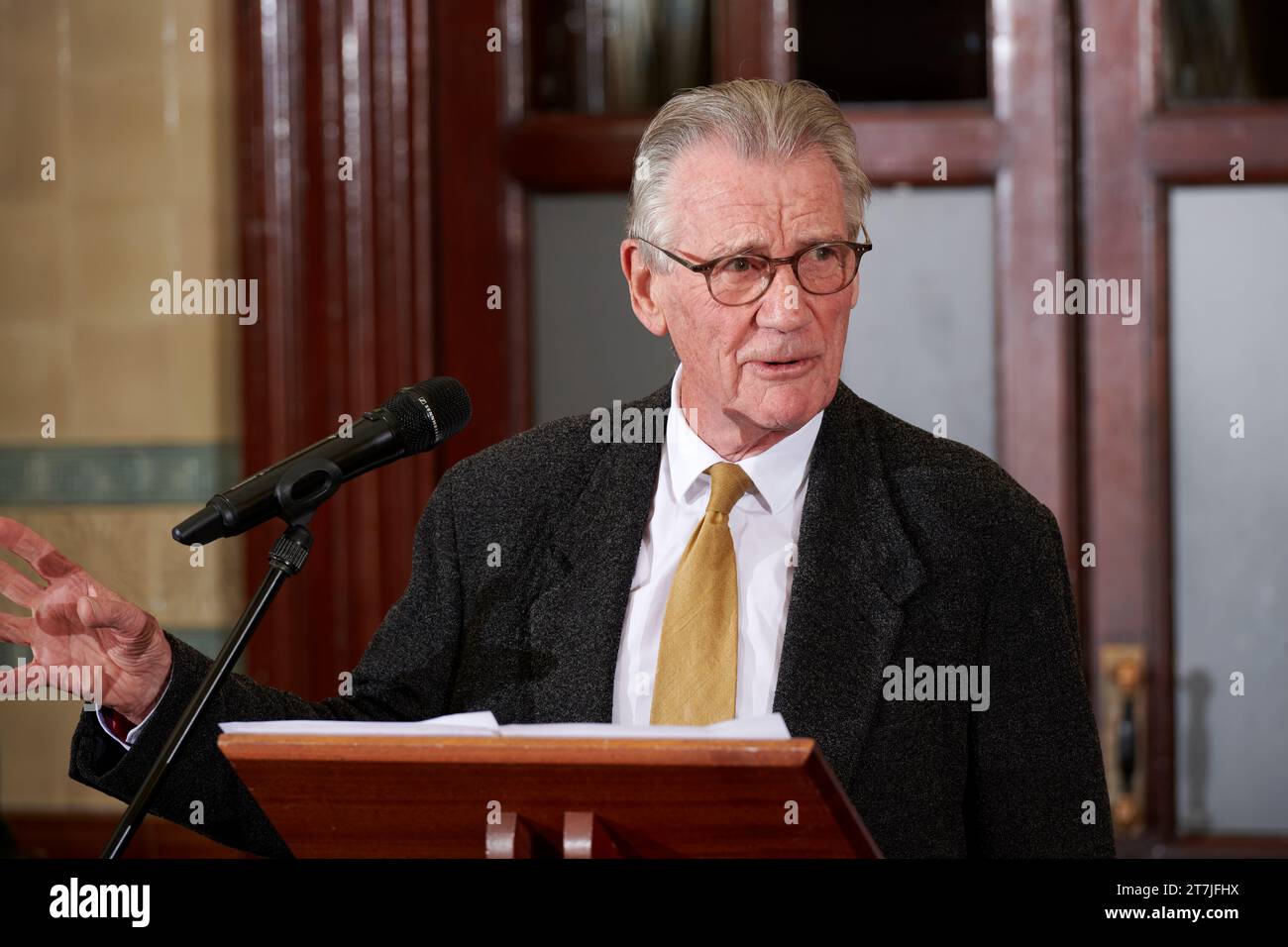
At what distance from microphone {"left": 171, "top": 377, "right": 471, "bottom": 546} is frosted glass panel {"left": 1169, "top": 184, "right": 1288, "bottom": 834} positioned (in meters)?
1.70

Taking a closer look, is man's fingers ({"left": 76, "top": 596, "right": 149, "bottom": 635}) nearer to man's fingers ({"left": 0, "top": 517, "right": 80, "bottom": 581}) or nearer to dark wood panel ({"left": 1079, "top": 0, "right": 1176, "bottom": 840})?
man's fingers ({"left": 0, "top": 517, "right": 80, "bottom": 581})

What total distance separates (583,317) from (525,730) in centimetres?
179

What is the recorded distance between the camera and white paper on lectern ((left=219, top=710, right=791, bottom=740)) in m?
1.00

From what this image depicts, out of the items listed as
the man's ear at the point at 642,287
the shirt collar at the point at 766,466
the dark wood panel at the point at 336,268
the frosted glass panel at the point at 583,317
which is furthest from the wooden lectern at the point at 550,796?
the frosted glass panel at the point at 583,317

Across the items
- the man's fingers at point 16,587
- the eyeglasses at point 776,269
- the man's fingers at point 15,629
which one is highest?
the eyeglasses at point 776,269

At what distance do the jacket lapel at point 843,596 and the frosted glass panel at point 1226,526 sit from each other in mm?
1212

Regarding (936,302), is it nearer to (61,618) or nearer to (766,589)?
(766,589)

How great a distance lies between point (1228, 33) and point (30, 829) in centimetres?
256

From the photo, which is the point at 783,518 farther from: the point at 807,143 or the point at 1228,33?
the point at 1228,33

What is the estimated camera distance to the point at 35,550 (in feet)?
4.27

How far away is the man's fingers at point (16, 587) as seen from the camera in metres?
1.31

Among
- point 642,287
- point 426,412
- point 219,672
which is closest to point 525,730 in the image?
point 219,672

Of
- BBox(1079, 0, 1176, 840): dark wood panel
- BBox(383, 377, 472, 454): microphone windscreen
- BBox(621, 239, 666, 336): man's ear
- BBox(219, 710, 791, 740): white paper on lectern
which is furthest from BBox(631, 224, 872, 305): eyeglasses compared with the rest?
BBox(1079, 0, 1176, 840): dark wood panel

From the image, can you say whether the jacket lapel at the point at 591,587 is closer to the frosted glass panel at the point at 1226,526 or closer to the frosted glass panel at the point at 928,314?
the frosted glass panel at the point at 928,314
